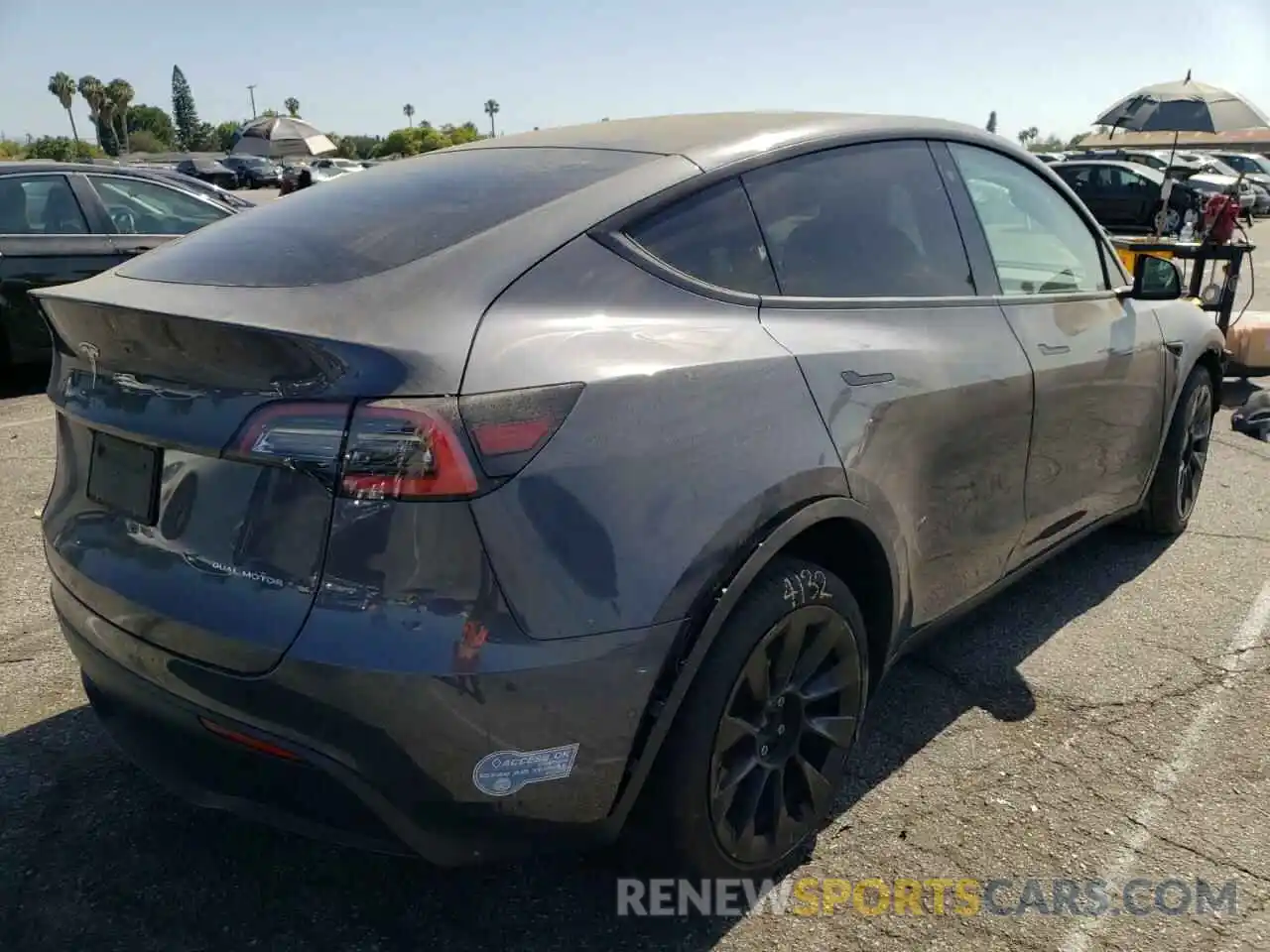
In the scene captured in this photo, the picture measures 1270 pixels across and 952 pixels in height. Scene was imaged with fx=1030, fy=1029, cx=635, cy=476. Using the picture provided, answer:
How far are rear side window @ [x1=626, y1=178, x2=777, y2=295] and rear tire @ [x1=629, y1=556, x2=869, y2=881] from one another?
0.66m

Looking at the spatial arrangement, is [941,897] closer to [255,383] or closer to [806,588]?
[806,588]

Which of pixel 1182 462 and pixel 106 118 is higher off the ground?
pixel 106 118

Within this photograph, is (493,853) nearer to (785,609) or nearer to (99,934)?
(785,609)

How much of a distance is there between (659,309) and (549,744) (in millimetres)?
905

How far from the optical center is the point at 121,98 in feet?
357

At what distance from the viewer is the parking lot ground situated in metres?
2.29

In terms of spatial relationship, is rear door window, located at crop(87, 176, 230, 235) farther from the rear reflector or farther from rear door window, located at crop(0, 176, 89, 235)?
the rear reflector

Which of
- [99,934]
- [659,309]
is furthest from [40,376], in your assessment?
[659,309]

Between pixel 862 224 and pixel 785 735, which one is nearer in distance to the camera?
pixel 785 735

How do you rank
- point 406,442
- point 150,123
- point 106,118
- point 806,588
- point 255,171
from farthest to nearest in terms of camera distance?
point 150,123 < point 106,118 < point 255,171 < point 806,588 < point 406,442

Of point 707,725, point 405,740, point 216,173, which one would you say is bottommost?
point 216,173

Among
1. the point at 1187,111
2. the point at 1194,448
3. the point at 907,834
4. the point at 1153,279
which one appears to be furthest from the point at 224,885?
the point at 1187,111

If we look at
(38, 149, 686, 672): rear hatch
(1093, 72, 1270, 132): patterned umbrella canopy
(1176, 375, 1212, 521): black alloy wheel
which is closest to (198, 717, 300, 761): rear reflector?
(38, 149, 686, 672): rear hatch

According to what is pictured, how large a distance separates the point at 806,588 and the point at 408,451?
1.01 metres
